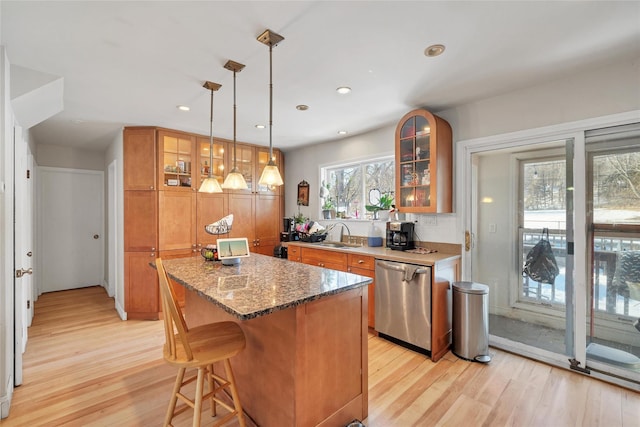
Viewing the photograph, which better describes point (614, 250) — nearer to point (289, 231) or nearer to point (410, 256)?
point (410, 256)

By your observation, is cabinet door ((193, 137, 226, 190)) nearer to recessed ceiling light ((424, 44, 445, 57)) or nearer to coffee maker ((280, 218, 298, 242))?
coffee maker ((280, 218, 298, 242))

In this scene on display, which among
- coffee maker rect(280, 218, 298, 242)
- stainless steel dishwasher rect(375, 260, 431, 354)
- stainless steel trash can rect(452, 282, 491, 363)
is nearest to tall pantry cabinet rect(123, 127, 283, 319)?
coffee maker rect(280, 218, 298, 242)

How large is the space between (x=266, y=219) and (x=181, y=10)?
11.7ft

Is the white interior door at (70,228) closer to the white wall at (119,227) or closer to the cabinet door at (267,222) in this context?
the white wall at (119,227)

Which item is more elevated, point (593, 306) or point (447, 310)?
point (593, 306)

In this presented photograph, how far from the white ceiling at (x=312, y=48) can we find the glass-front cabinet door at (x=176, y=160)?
0.80 meters

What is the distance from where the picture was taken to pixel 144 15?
5.48 feet

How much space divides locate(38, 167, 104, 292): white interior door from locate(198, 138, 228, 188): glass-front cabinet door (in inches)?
101

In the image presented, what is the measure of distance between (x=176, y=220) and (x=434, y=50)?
3.55 metres

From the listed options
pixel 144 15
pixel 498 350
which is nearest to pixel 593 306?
pixel 498 350

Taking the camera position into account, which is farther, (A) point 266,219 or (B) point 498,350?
(A) point 266,219

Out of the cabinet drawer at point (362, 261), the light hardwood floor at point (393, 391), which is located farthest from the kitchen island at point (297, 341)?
the cabinet drawer at point (362, 261)

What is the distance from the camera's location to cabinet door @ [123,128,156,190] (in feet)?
12.4

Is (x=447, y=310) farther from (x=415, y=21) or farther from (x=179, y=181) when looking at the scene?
(x=179, y=181)
